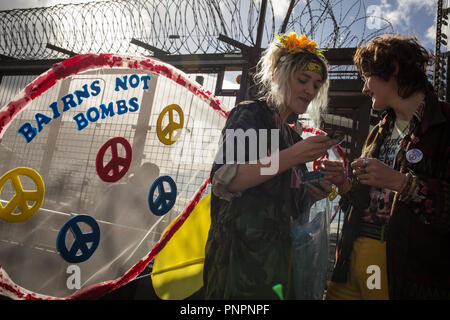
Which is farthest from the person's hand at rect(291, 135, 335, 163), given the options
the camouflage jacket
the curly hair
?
the curly hair

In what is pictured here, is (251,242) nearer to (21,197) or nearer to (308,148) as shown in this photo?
(308,148)

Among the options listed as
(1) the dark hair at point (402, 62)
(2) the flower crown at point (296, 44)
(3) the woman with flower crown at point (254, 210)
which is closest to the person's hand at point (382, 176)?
(3) the woman with flower crown at point (254, 210)

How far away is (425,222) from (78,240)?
1.51 metres

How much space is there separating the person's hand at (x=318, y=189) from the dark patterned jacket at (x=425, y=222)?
292mm

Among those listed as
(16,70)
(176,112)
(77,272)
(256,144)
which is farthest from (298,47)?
(16,70)

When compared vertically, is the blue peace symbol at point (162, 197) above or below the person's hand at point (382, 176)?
below

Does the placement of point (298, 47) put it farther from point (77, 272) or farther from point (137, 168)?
point (77, 272)

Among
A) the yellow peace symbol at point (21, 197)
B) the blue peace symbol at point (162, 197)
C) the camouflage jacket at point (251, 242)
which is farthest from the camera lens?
the blue peace symbol at point (162, 197)

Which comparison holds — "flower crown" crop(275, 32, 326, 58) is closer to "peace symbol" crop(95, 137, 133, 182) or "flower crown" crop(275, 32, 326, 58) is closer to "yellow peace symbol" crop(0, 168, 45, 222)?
"peace symbol" crop(95, 137, 133, 182)

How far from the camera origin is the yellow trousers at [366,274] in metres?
1.48

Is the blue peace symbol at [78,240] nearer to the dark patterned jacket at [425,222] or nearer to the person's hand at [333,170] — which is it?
the person's hand at [333,170]
